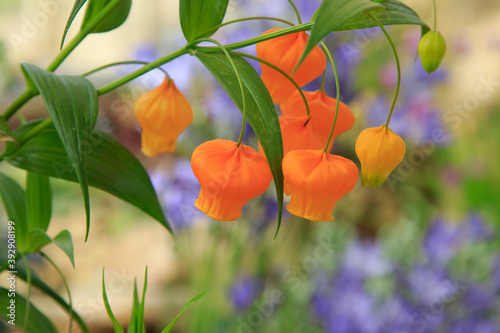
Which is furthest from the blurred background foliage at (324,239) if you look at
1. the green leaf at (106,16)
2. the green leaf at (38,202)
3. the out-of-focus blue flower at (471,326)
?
the green leaf at (106,16)

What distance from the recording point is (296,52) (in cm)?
40

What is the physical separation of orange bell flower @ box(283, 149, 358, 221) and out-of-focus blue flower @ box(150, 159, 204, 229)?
2.82 feet

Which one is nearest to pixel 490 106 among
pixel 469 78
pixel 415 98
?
pixel 469 78

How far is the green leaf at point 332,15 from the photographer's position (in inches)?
10.8

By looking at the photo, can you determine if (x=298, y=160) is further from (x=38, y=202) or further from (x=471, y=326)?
(x=471, y=326)

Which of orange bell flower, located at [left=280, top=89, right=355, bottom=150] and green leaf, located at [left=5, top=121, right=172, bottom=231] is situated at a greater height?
orange bell flower, located at [left=280, top=89, right=355, bottom=150]

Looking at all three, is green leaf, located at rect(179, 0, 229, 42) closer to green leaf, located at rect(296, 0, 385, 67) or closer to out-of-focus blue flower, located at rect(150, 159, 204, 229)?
green leaf, located at rect(296, 0, 385, 67)

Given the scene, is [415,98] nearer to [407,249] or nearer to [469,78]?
[407,249]

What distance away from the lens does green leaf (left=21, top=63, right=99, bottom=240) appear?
1.03 feet

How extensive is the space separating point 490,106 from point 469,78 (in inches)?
14.5

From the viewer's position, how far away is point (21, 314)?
0.40m

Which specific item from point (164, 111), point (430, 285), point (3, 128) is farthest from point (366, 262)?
point (3, 128)

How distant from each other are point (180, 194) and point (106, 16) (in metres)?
0.86

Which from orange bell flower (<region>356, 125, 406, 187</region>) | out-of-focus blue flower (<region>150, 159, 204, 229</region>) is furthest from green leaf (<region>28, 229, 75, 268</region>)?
out-of-focus blue flower (<region>150, 159, 204, 229</region>)
